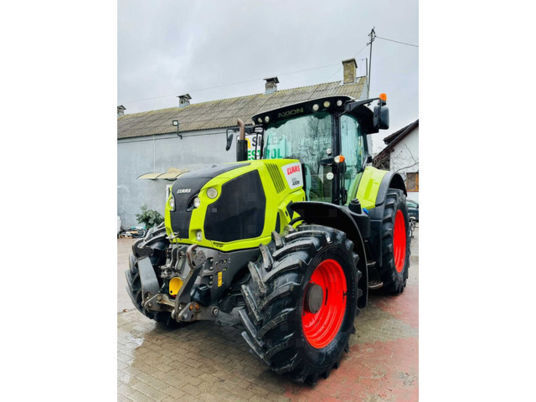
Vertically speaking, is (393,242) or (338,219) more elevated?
(338,219)

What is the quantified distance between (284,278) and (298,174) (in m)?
1.29

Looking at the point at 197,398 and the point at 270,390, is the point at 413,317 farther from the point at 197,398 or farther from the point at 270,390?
the point at 197,398

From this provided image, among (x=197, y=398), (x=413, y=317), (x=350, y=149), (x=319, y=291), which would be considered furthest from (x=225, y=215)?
(x=413, y=317)

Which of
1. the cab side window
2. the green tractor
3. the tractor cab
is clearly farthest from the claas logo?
the cab side window

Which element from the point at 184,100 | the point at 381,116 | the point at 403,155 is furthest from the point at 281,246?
the point at 184,100

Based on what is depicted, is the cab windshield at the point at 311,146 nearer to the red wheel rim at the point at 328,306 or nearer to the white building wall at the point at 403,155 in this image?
the red wheel rim at the point at 328,306

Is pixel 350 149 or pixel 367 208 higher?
pixel 350 149

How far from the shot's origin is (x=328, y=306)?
272 centimetres

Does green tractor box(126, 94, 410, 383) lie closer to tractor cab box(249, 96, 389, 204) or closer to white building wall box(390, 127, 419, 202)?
tractor cab box(249, 96, 389, 204)

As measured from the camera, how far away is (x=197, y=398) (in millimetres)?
2197

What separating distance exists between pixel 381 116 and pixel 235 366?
8.74 ft

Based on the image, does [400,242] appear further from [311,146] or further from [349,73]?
[349,73]

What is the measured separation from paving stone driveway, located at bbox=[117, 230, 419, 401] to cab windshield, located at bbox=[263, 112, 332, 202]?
→ 4.74 ft

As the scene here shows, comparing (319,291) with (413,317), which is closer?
(319,291)
